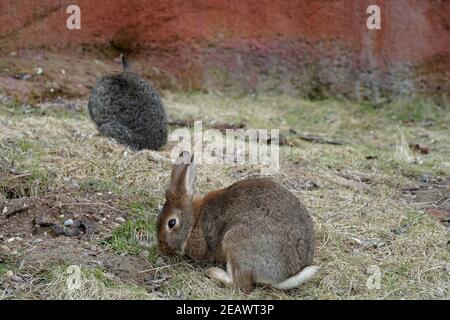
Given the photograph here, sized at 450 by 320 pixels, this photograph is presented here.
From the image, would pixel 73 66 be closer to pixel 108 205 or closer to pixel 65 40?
pixel 65 40

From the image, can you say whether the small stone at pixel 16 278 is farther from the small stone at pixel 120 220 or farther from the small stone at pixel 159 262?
the small stone at pixel 120 220

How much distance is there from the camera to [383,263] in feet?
19.0

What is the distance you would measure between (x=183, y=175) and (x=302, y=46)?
281 inches

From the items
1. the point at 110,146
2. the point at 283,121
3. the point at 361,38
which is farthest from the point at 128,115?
the point at 361,38

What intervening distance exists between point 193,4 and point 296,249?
7.45m

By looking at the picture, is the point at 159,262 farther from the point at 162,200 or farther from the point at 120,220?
the point at 162,200

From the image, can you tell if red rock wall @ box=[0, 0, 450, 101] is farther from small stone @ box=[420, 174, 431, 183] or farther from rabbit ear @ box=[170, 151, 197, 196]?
rabbit ear @ box=[170, 151, 197, 196]

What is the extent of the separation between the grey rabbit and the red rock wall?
340 centimetres

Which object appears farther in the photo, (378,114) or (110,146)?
(378,114)

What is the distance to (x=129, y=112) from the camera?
848 centimetres

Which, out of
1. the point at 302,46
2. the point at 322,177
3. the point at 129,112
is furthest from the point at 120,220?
the point at 302,46

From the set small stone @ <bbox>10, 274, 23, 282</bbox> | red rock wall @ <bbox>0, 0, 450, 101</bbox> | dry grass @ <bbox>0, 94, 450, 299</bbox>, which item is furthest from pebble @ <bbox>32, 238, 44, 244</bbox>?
red rock wall @ <bbox>0, 0, 450, 101</bbox>

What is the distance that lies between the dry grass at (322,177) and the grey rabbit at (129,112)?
8.5 inches

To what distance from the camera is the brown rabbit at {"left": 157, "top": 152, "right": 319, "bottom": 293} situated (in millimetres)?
5203
